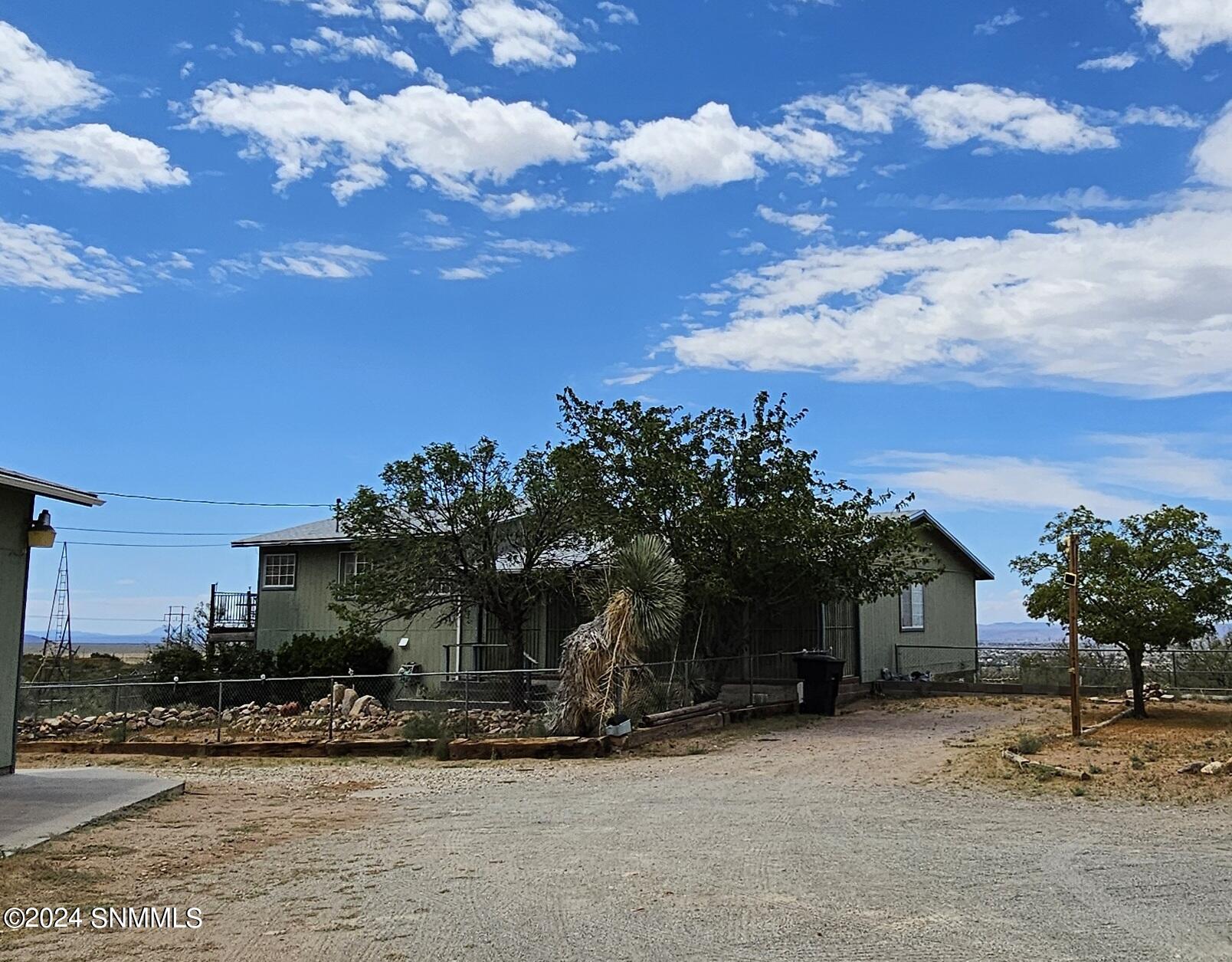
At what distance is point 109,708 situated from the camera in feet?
74.2

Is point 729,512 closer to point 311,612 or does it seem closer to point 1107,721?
point 1107,721

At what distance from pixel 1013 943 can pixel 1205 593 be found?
14.2m

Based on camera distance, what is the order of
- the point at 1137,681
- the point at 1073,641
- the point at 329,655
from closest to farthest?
the point at 1073,641 → the point at 1137,681 → the point at 329,655

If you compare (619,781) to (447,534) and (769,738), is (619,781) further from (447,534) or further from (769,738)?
(447,534)

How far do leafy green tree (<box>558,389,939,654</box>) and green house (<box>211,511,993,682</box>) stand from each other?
4.24m

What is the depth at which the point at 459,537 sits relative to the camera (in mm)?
23531

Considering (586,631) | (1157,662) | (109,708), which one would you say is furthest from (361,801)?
(1157,662)

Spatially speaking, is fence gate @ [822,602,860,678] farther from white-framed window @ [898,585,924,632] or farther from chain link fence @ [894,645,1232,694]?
white-framed window @ [898,585,924,632]

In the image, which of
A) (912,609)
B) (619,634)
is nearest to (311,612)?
(619,634)

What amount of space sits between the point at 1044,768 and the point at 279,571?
875 inches

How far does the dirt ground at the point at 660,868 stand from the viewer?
20.2 feet

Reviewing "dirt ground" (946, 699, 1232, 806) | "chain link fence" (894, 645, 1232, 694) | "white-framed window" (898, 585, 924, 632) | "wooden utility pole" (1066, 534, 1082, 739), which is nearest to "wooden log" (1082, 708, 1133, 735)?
"dirt ground" (946, 699, 1232, 806)

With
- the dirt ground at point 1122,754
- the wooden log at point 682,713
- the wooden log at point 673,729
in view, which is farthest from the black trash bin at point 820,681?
the dirt ground at point 1122,754

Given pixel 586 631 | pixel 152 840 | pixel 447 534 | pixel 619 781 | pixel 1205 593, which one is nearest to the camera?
pixel 152 840
